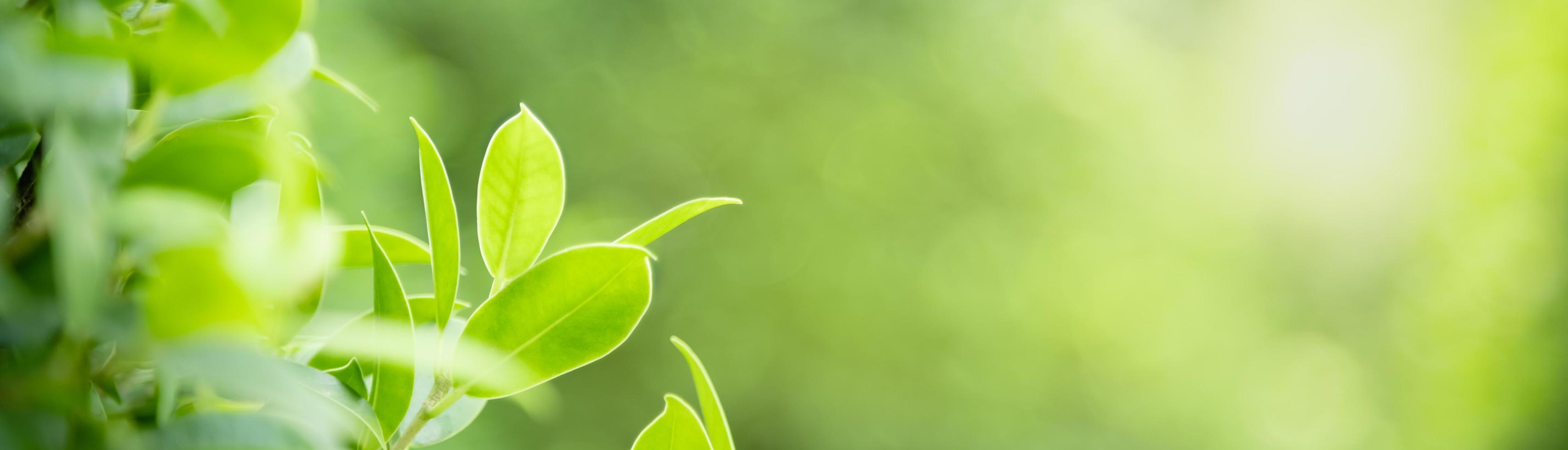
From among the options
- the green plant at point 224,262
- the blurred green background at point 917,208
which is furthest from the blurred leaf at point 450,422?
the blurred green background at point 917,208

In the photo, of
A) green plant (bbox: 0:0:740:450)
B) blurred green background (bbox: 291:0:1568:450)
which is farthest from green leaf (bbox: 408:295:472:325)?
A: blurred green background (bbox: 291:0:1568:450)

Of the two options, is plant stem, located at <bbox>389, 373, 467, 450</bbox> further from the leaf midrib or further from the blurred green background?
the blurred green background

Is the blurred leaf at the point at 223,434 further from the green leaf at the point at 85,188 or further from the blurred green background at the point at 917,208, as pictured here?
the blurred green background at the point at 917,208

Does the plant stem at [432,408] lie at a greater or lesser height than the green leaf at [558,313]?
lesser

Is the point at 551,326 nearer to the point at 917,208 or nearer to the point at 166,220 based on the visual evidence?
the point at 166,220

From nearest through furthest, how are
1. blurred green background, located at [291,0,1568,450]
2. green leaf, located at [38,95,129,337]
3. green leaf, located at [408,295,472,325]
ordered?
1. green leaf, located at [38,95,129,337]
2. green leaf, located at [408,295,472,325]
3. blurred green background, located at [291,0,1568,450]

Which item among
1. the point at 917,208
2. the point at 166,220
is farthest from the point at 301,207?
the point at 917,208
